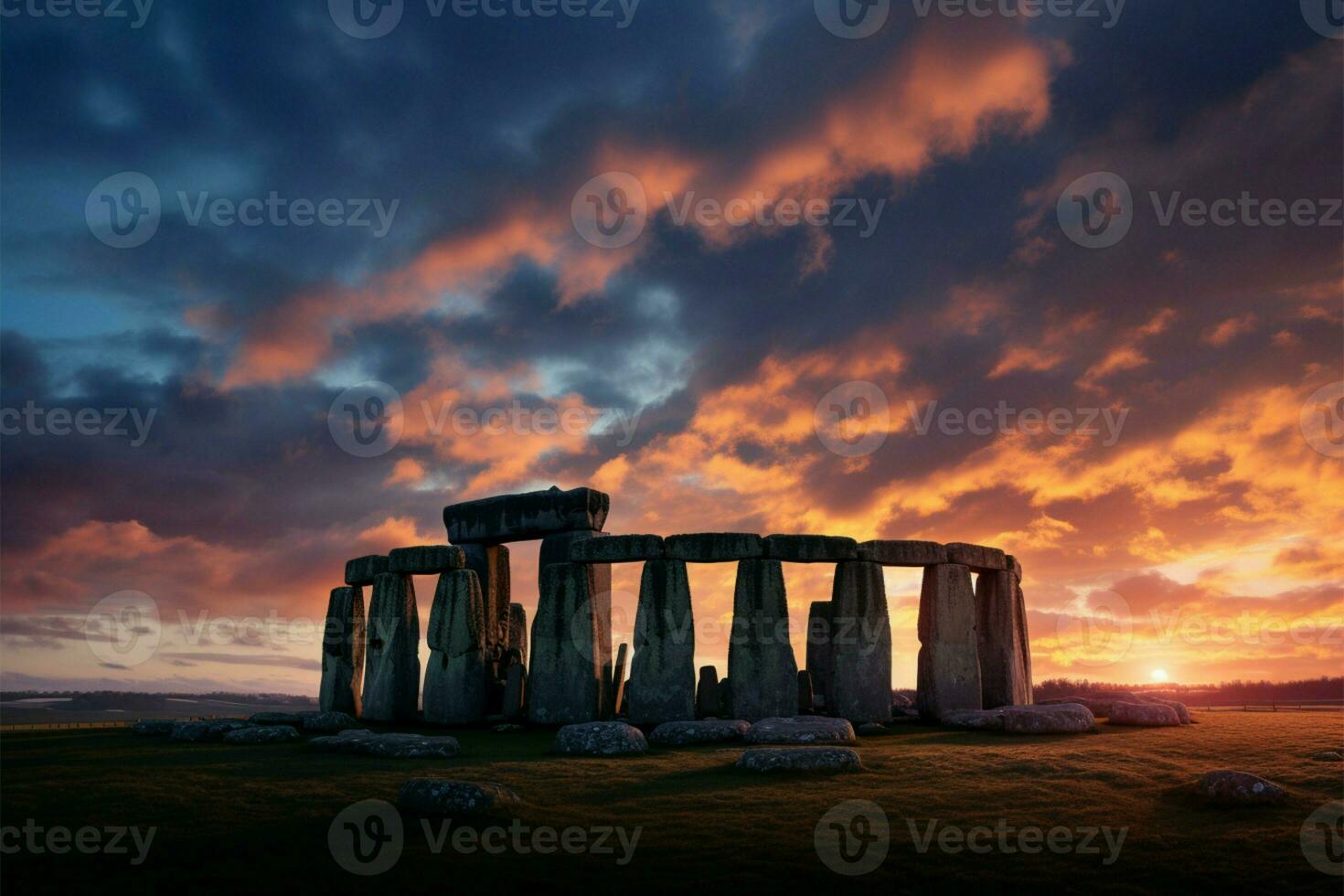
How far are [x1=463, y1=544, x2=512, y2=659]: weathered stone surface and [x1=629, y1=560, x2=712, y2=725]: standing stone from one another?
17.2ft

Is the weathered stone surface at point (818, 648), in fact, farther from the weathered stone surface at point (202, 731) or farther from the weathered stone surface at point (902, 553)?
the weathered stone surface at point (202, 731)

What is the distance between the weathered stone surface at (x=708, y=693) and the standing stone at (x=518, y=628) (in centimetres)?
502

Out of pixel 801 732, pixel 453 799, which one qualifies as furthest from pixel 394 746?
pixel 801 732

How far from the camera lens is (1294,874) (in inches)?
321

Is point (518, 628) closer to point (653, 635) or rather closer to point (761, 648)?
point (653, 635)

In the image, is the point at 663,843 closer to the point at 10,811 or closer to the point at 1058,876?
the point at 1058,876

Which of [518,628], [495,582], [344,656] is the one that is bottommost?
[344,656]

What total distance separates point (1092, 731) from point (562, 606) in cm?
979

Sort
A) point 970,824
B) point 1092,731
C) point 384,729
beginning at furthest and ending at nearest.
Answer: point 384,729
point 1092,731
point 970,824

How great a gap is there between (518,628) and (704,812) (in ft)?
52.8

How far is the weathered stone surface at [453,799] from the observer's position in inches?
377

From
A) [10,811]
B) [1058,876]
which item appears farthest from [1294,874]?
[10,811]

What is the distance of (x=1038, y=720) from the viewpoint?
53.9ft

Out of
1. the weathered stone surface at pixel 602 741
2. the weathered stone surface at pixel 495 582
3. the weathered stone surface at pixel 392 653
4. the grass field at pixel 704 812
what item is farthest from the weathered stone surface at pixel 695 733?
the weathered stone surface at pixel 495 582
